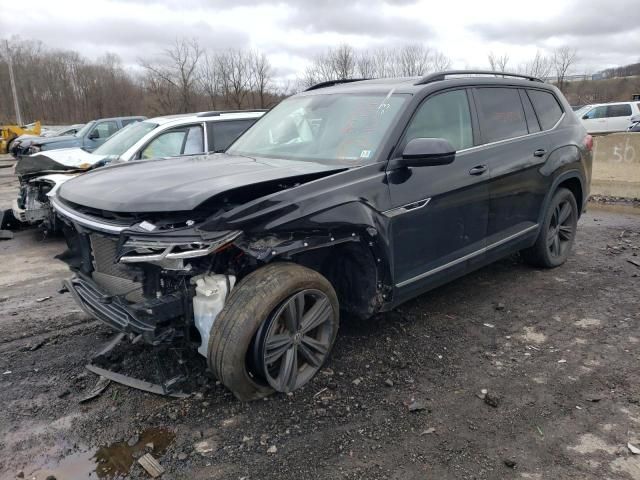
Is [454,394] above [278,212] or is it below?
below

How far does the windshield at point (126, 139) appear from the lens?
298 inches

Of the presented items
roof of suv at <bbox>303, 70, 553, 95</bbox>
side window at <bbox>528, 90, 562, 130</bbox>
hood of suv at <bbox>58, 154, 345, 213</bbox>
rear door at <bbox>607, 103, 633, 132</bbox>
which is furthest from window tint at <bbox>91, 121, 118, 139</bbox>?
rear door at <bbox>607, 103, 633, 132</bbox>

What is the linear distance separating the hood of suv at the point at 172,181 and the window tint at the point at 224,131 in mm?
3477

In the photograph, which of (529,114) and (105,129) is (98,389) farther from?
(105,129)

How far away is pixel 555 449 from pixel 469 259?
1.71 meters

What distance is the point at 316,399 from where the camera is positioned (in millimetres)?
3129

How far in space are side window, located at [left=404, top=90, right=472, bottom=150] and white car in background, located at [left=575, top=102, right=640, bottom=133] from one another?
20.1m

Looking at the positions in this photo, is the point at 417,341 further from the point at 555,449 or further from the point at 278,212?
the point at 278,212

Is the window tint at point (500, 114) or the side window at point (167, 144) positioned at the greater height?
the window tint at point (500, 114)

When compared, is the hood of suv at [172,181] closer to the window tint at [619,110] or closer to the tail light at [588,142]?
the tail light at [588,142]

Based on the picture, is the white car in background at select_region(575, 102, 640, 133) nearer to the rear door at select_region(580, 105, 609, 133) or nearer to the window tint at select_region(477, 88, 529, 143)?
the rear door at select_region(580, 105, 609, 133)

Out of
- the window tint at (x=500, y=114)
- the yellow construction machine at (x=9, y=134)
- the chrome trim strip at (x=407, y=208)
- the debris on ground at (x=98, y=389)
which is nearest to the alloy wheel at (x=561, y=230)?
the window tint at (x=500, y=114)

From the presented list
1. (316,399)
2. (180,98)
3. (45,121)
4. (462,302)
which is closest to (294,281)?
(316,399)

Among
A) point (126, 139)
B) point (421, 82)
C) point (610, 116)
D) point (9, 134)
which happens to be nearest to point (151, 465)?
point (421, 82)
